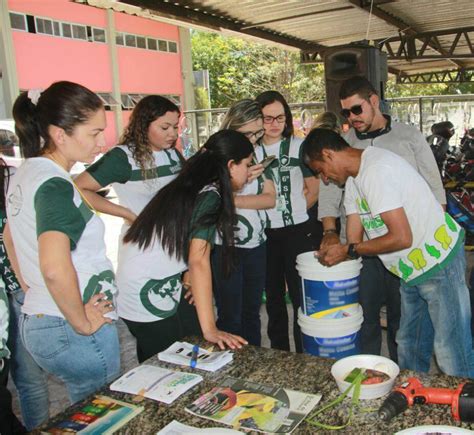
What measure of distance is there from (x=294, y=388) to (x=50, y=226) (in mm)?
817

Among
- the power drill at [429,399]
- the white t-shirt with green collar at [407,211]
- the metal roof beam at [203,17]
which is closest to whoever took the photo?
the power drill at [429,399]

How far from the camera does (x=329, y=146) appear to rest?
7.22ft

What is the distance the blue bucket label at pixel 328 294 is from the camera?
8.09ft

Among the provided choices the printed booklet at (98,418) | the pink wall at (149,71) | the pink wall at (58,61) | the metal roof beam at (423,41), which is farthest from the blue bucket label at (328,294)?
the pink wall at (149,71)

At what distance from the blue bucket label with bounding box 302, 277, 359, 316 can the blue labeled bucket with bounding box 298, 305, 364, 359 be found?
0.06m

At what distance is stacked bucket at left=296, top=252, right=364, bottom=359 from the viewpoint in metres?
2.47

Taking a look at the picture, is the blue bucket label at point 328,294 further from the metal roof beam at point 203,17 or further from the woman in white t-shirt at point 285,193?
the metal roof beam at point 203,17

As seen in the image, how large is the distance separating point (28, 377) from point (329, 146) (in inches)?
66.0

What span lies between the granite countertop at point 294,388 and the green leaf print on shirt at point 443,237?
2.84 feet

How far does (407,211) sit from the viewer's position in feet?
6.88

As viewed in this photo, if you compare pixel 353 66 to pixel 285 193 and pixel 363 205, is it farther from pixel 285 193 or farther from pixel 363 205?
pixel 363 205

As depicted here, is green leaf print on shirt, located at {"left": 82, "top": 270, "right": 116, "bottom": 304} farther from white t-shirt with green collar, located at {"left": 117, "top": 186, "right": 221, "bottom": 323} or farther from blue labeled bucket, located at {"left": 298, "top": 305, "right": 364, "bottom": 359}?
blue labeled bucket, located at {"left": 298, "top": 305, "right": 364, "bottom": 359}

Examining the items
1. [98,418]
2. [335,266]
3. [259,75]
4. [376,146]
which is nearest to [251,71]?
[259,75]

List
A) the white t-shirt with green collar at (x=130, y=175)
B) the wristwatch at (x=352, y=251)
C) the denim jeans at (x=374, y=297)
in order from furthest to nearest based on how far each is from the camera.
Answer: the denim jeans at (x=374, y=297) < the white t-shirt with green collar at (x=130, y=175) < the wristwatch at (x=352, y=251)
